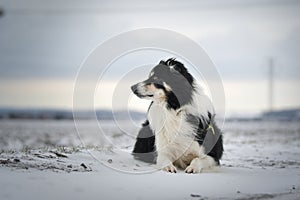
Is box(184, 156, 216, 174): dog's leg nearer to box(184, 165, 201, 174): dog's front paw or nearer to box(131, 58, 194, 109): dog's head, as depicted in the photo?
box(184, 165, 201, 174): dog's front paw

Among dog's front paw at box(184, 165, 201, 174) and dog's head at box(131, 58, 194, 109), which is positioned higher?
dog's head at box(131, 58, 194, 109)

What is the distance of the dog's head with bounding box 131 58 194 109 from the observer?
75.2 inches

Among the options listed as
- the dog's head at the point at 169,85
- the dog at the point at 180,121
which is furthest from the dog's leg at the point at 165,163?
the dog's head at the point at 169,85

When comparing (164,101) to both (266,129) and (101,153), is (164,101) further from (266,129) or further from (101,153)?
(266,129)

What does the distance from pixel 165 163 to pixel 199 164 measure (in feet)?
0.55

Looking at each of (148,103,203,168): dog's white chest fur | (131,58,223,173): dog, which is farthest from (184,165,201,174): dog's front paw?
(148,103,203,168): dog's white chest fur

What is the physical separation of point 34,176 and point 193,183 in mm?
641

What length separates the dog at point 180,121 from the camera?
1.96 m

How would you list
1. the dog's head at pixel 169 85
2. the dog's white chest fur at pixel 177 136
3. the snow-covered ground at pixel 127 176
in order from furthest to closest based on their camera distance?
the dog's white chest fur at pixel 177 136 < the dog's head at pixel 169 85 < the snow-covered ground at pixel 127 176

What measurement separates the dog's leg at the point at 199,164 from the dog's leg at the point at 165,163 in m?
0.07

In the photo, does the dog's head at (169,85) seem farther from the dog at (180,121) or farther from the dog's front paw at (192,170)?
the dog's front paw at (192,170)

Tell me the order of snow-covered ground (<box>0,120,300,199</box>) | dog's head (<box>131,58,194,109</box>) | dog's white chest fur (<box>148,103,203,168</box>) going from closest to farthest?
1. snow-covered ground (<box>0,120,300,199</box>)
2. dog's head (<box>131,58,194,109</box>)
3. dog's white chest fur (<box>148,103,203,168</box>)

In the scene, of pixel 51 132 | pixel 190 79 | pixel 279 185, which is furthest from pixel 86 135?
pixel 51 132

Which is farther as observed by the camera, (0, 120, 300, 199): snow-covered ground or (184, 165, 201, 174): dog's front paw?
(184, 165, 201, 174): dog's front paw
